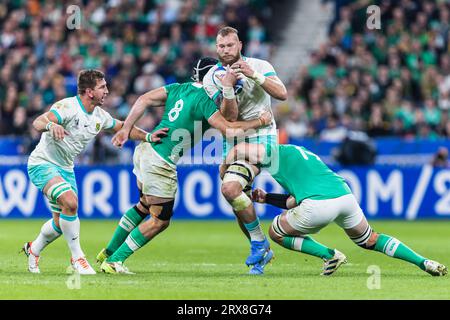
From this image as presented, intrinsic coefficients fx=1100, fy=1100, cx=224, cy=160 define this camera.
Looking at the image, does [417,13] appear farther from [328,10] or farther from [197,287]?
[197,287]

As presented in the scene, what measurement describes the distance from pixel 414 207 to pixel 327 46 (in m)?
5.76

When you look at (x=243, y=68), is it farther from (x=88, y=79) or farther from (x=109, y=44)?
(x=109, y=44)

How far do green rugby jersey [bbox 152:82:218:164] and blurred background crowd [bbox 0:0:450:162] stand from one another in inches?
412

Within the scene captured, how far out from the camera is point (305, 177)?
1160 cm

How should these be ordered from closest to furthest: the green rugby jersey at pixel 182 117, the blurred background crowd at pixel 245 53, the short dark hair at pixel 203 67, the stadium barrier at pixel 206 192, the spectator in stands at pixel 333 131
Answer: the green rugby jersey at pixel 182 117
the short dark hair at pixel 203 67
the stadium barrier at pixel 206 192
the spectator in stands at pixel 333 131
the blurred background crowd at pixel 245 53

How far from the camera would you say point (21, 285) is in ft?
35.3

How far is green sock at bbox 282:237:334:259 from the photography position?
1177 centimetres

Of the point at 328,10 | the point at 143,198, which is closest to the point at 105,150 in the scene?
the point at 328,10

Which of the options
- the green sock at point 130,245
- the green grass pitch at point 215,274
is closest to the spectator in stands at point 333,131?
the green grass pitch at point 215,274

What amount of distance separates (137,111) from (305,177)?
7.44 ft

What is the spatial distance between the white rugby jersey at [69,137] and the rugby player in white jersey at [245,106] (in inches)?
55.5

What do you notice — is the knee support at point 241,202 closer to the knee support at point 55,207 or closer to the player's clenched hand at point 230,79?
the player's clenched hand at point 230,79

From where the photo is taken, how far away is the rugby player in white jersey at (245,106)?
11844 millimetres

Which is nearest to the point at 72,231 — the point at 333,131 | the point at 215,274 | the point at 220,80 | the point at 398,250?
the point at 215,274
